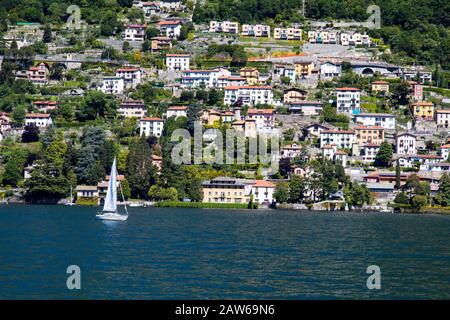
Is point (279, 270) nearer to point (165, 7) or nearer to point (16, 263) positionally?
point (16, 263)

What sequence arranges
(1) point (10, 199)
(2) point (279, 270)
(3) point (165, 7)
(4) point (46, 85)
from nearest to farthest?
(2) point (279, 270)
(1) point (10, 199)
(4) point (46, 85)
(3) point (165, 7)

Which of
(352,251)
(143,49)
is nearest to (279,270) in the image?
(352,251)

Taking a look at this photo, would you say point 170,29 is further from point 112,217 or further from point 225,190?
point 112,217

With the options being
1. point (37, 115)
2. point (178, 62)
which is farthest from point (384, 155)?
point (37, 115)

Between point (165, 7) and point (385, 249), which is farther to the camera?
point (165, 7)

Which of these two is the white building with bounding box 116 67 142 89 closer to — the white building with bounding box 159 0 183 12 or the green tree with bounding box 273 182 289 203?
the green tree with bounding box 273 182 289 203
